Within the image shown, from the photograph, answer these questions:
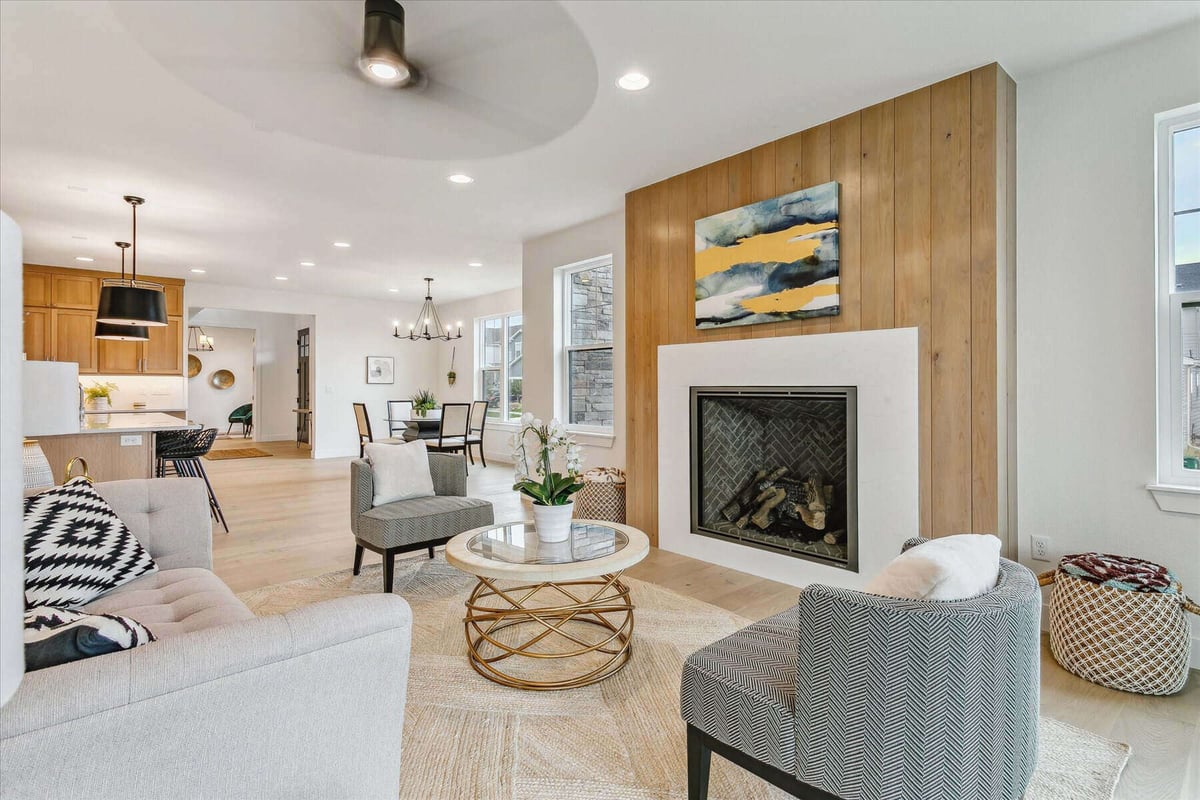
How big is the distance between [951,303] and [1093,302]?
0.52 metres

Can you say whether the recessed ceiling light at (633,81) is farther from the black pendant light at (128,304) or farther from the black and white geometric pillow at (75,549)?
the black pendant light at (128,304)

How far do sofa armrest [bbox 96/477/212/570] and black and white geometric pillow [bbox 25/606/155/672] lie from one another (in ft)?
4.29

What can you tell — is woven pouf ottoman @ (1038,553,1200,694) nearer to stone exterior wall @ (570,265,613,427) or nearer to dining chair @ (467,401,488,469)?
stone exterior wall @ (570,265,613,427)

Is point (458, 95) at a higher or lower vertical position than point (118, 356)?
higher

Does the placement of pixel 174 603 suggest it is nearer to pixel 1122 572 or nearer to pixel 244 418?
pixel 1122 572

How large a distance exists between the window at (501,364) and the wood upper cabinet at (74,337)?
4615 millimetres

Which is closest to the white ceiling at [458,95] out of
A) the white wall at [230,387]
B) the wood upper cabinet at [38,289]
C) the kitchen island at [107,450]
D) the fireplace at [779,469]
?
the fireplace at [779,469]

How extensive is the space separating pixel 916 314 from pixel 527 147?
7.36 ft

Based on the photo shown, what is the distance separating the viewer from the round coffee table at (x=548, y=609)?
7.02 ft

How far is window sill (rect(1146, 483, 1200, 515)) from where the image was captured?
7.57 ft

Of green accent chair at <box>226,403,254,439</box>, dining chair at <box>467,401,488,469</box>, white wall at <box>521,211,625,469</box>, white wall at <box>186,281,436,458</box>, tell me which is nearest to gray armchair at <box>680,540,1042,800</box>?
white wall at <box>521,211,625,469</box>

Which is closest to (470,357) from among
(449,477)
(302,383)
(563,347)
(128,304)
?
(302,383)

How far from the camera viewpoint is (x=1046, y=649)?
8.34 feet

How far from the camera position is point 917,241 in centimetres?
282
